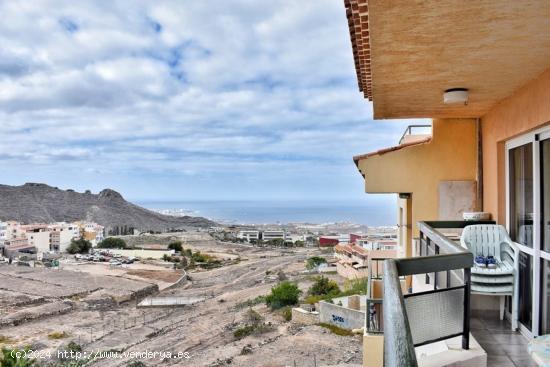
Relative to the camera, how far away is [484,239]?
4.78m

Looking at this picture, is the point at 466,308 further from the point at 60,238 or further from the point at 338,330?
the point at 60,238

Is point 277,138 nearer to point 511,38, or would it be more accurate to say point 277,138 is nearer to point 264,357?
point 264,357

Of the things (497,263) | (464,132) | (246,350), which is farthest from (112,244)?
(497,263)

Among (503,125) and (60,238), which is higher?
(503,125)

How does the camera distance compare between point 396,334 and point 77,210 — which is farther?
point 77,210

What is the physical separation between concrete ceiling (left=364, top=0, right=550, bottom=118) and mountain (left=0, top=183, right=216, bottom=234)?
112m

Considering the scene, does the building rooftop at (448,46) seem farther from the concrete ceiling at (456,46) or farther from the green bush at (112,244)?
the green bush at (112,244)

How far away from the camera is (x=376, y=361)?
5.16m

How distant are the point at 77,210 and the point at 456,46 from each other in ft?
430

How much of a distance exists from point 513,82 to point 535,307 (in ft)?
7.10

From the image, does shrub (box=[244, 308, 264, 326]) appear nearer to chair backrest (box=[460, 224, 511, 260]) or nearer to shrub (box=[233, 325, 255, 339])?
shrub (box=[233, 325, 255, 339])

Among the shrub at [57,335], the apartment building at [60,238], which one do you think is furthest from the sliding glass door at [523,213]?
the apartment building at [60,238]

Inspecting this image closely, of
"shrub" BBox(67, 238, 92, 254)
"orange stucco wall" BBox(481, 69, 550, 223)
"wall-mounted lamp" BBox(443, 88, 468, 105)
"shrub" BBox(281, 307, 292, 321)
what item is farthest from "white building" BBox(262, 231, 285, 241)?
"wall-mounted lamp" BBox(443, 88, 468, 105)

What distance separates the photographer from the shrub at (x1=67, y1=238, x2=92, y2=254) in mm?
66438
